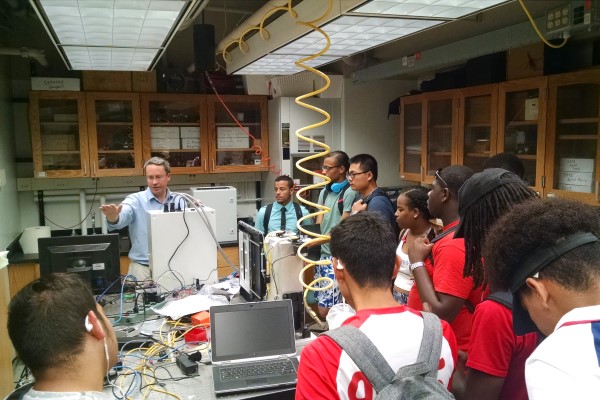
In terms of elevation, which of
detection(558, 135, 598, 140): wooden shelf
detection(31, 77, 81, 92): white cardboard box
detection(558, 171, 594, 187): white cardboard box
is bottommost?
detection(558, 171, 594, 187): white cardboard box

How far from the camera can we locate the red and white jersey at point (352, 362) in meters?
1.06

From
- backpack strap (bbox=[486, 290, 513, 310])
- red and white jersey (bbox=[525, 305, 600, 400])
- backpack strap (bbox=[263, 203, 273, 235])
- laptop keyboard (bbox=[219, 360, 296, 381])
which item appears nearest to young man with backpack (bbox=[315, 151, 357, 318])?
backpack strap (bbox=[263, 203, 273, 235])

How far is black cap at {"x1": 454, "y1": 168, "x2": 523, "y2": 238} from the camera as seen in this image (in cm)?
139

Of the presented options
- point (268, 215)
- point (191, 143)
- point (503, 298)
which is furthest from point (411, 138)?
point (503, 298)

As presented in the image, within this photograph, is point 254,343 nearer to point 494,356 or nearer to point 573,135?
point 494,356

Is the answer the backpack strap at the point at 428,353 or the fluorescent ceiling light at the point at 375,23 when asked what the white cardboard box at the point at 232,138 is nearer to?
the fluorescent ceiling light at the point at 375,23

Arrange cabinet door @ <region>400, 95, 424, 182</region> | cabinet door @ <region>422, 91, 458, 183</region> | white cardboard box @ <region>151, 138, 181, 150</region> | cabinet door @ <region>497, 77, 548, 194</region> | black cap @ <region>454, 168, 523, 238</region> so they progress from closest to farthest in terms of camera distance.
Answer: black cap @ <region>454, 168, 523, 238</region>, cabinet door @ <region>497, 77, 548, 194</region>, cabinet door @ <region>422, 91, 458, 183</region>, cabinet door @ <region>400, 95, 424, 182</region>, white cardboard box @ <region>151, 138, 181, 150</region>

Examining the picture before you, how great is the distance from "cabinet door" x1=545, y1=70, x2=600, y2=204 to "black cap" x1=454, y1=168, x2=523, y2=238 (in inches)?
61.2

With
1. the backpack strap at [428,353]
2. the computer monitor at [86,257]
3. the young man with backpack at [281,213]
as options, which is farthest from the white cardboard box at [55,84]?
the backpack strap at [428,353]

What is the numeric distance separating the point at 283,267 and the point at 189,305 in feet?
1.73

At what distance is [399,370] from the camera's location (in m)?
1.03

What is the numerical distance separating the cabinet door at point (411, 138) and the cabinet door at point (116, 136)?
250 centimetres

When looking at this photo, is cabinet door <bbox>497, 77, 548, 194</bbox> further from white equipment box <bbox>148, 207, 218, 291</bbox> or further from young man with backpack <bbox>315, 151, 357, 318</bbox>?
white equipment box <bbox>148, 207, 218, 291</bbox>

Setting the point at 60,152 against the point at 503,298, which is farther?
the point at 60,152
